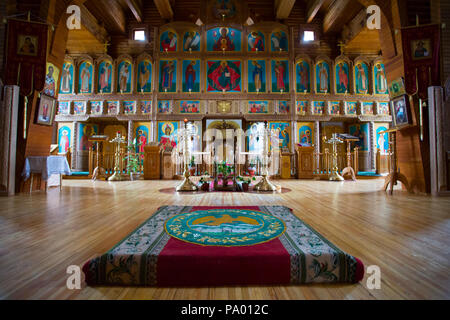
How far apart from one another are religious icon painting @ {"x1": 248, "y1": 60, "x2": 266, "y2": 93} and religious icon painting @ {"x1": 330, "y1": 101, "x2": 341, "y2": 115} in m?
3.73

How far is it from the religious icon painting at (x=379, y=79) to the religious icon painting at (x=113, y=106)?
13.7 metres

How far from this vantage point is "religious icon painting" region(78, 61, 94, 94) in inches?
457

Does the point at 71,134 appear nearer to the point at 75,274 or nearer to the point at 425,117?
the point at 75,274

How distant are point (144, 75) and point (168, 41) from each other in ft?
7.16

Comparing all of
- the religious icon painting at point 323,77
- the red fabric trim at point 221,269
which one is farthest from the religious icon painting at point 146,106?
the red fabric trim at point 221,269

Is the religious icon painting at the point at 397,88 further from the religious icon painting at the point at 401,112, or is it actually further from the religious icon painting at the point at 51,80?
the religious icon painting at the point at 51,80

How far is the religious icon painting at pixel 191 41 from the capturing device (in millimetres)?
11492

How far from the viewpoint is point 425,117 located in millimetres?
4867

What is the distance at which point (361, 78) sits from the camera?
11.8m

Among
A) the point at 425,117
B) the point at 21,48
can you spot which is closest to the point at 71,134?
the point at 21,48

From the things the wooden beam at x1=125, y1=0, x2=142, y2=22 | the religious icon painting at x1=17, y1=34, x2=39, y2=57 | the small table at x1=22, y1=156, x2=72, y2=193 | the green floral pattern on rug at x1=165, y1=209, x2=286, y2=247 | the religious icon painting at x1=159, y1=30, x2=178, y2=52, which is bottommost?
the green floral pattern on rug at x1=165, y1=209, x2=286, y2=247

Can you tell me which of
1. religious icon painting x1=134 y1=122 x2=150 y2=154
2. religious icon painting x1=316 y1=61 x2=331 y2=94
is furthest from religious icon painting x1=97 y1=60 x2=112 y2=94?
religious icon painting x1=316 y1=61 x2=331 y2=94

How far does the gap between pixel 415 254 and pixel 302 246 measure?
0.92 m

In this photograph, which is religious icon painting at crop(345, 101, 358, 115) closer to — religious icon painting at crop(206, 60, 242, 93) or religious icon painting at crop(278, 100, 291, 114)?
religious icon painting at crop(278, 100, 291, 114)
